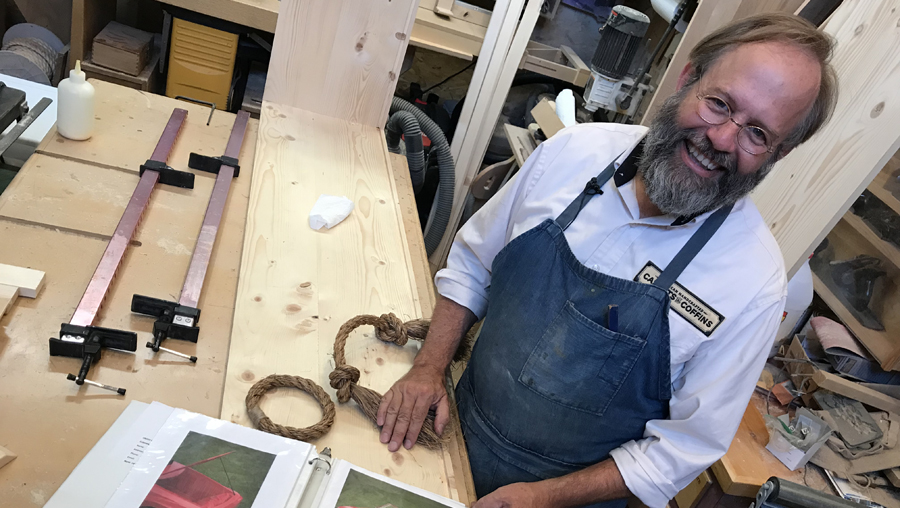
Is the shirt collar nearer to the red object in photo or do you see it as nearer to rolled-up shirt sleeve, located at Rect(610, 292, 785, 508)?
rolled-up shirt sleeve, located at Rect(610, 292, 785, 508)

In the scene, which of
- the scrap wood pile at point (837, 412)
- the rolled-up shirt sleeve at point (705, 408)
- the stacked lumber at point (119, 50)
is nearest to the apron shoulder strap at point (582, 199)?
the rolled-up shirt sleeve at point (705, 408)

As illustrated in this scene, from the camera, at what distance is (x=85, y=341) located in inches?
44.4

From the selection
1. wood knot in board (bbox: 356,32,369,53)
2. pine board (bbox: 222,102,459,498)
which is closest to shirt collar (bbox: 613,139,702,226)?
pine board (bbox: 222,102,459,498)

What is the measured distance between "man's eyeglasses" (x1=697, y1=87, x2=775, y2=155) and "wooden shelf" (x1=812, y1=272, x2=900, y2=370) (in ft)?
3.56

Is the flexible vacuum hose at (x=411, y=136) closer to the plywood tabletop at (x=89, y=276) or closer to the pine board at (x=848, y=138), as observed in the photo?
the plywood tabletop at (x=89, y=276)

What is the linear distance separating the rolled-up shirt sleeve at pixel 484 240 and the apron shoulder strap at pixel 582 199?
0.42 ft

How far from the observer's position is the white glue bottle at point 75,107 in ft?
5.61

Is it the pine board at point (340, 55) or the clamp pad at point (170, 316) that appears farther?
the pine board at point (340, 55)

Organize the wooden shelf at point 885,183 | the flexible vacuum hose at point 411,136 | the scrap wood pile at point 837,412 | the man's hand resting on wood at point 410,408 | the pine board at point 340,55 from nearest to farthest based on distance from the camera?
the man's hand resting on wood at point 410,408, the scrap wood pile at point 837,412, the wooden shelf at point 885,183, the pine board at point 340,55, the flexible vacuum hose at point 411,136

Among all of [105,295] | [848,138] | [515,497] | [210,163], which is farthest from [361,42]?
[515,497]

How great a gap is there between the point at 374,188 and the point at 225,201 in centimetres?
48

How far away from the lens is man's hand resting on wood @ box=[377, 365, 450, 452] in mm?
1175

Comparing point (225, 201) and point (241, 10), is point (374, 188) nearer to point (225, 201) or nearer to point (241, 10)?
point (225, 201)

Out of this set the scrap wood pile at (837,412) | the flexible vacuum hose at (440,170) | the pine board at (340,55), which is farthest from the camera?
the flexible vacuum hose at (440,170)
